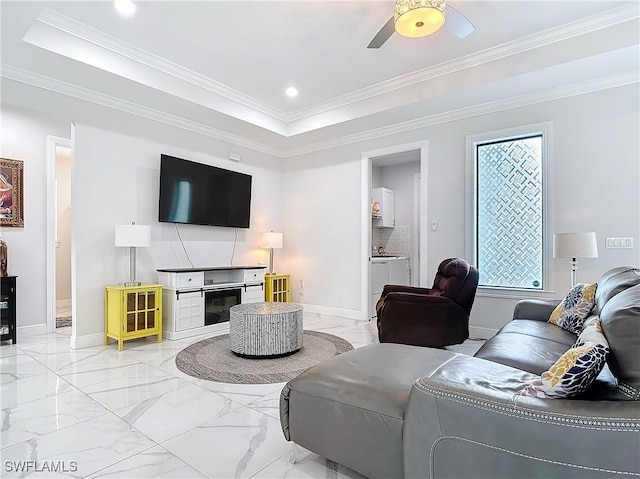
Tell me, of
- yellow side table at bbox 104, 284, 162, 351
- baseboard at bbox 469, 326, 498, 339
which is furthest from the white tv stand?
baseboard at bbox 469, 326, 498, 339

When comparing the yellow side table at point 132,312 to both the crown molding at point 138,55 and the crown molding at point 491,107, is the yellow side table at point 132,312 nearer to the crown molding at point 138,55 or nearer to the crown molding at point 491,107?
→ the crown molding at point 138,55

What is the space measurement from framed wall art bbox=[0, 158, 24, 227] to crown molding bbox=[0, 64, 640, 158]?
123 cm

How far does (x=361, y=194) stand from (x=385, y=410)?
4.04 m

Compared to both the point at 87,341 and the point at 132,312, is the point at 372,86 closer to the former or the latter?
the point at 132,312

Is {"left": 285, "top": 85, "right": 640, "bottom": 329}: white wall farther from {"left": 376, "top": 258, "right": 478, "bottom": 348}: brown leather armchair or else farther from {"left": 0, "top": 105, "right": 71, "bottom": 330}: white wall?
{"left": 0, "top": 105, "right": 71, "bottom": 330}: white wall

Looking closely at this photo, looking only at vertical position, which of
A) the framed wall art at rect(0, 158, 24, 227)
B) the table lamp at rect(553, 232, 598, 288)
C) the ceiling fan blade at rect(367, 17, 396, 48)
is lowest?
the table lamp at rect(553, 232, 598, 288)

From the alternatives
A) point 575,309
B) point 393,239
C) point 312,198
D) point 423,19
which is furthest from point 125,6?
point 393,239

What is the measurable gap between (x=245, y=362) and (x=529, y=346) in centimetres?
223

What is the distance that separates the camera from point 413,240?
6672mm

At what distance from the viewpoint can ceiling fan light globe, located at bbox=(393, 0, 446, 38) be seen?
2.46m

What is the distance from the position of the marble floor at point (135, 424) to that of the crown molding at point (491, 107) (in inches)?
138

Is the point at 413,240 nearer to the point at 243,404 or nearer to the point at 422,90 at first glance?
the point at 422,90

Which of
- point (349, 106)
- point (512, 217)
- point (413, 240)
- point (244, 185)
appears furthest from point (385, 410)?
point (413, 240)

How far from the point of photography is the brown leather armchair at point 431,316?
338 centimetres
